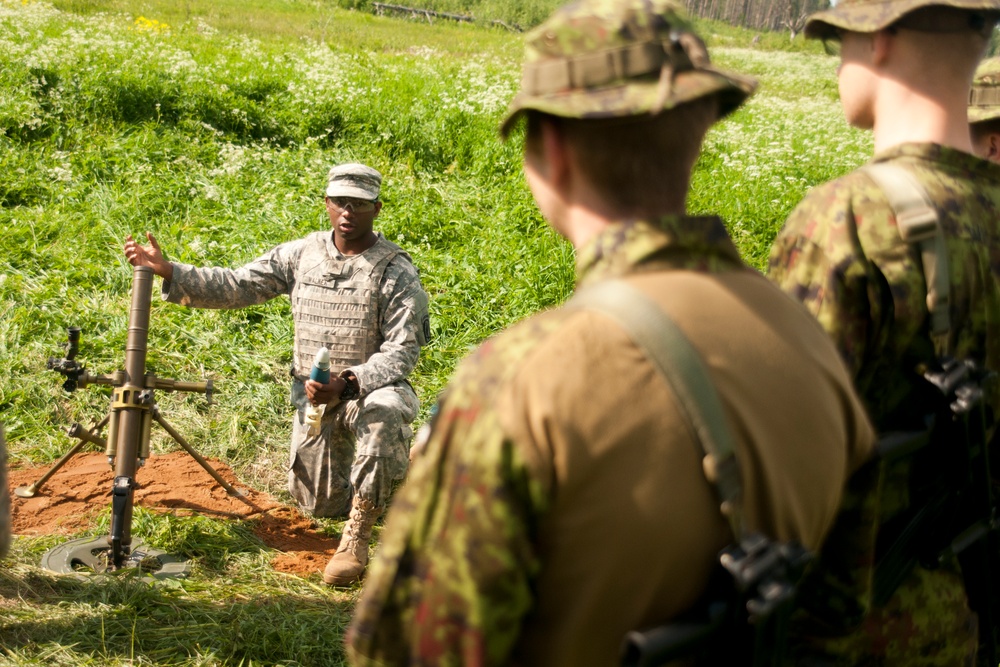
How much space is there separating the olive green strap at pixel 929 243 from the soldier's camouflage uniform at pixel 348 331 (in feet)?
11.7

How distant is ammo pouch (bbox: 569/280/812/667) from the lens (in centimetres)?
140

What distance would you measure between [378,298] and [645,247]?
4.13 metres

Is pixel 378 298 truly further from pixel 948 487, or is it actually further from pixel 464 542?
pixel 464 542

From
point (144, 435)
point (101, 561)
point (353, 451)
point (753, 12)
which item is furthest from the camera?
point (753, 12)

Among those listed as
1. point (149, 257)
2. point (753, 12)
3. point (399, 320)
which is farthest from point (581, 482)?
point (753, 12)

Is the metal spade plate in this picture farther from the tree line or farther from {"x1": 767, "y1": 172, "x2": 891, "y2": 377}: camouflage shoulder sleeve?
the tree line

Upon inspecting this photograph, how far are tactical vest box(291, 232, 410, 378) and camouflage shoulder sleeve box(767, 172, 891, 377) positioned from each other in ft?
11.6

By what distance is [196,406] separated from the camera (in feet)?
22.4

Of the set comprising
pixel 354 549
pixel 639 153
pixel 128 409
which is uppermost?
pixel 639 153

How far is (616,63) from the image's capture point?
1.56 meters

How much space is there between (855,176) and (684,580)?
1.24m

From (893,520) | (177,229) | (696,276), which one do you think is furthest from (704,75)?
(177,229)

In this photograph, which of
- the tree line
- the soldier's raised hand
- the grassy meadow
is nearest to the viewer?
the grassy meadow

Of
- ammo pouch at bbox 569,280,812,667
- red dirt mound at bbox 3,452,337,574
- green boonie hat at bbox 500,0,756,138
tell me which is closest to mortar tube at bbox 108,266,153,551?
red dirt mound at bbox 3,452,337,574
